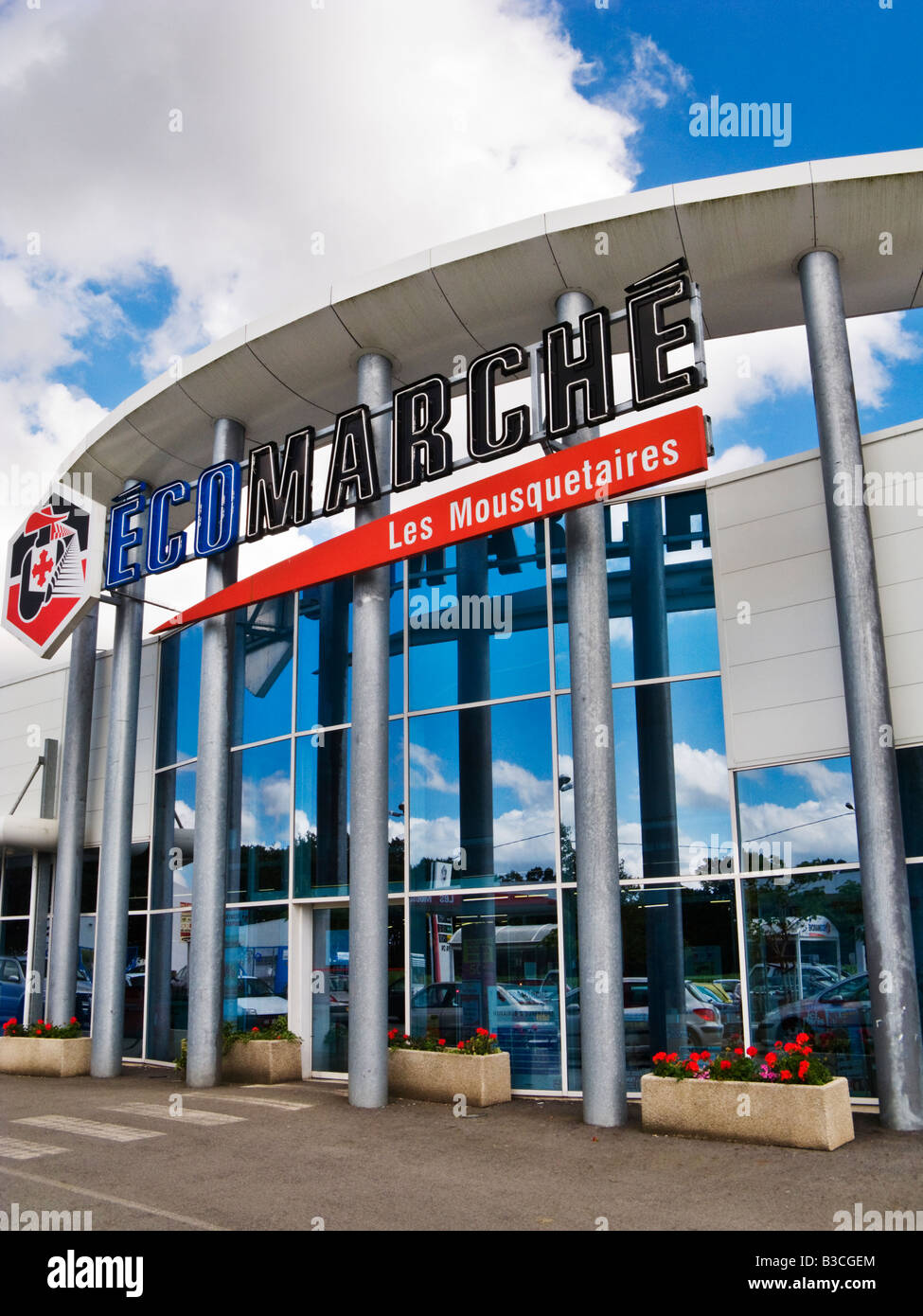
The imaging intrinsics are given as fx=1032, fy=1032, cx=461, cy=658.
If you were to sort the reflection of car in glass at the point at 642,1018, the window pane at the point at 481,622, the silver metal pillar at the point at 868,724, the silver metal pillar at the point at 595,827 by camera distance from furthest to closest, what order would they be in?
the window pane at the point at 481,622 → the reflection of car in glass at the point at 642,1018 → the silver metal pillar at the point at 595,827 → the silver metal pillar at the point at 868,724

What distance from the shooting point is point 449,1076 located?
38.5 ft

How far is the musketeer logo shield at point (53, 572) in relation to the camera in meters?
16.2

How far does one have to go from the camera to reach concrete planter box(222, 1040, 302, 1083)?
44.3 feet

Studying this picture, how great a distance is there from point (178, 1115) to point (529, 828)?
5.11m

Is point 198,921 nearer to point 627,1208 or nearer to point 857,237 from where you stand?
point 627,1208

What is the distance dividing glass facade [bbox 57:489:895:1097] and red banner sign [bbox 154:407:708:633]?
5.99ft

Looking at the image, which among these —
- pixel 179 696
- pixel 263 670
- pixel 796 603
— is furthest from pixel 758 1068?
pixel 179 696

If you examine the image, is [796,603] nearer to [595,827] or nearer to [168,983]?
[595,827]

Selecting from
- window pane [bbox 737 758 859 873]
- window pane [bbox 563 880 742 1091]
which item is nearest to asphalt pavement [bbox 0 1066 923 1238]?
window pane [bbox 563 880 742 1091]

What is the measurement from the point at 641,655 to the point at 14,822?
12.0 m

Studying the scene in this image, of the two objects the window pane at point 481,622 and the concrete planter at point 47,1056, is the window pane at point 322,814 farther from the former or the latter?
the concrete planter at point 47,1056

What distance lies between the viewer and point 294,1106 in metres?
11.6

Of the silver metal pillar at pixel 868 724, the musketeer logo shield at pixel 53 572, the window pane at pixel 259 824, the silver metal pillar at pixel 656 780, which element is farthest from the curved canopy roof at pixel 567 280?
the window pane at pixel 259 824

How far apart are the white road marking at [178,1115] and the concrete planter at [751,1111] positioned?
4.34 metres
